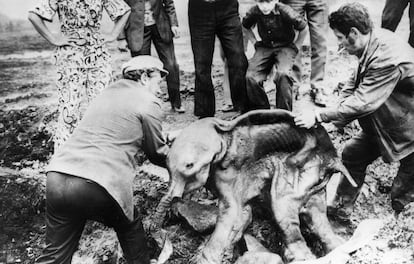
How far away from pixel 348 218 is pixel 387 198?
897 millimetres

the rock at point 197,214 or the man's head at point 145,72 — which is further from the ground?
the man's head at point 145,72

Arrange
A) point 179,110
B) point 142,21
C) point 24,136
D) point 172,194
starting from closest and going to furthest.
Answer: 1. point 172,194
2. point 142,21
3. point 179,110
4. point 24,136

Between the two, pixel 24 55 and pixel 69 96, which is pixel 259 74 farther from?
pixel 24 55

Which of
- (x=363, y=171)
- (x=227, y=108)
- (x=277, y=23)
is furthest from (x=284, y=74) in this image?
(x=363, y=171)

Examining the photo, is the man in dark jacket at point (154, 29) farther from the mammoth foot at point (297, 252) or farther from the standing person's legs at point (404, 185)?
the standing person's legs at point (404, 185)

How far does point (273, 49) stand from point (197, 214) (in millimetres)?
1978

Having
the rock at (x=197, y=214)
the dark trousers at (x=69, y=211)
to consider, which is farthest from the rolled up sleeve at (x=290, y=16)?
the dark trousers at (x=69, y=211)

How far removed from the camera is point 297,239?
450 cm

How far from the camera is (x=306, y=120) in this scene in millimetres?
4539

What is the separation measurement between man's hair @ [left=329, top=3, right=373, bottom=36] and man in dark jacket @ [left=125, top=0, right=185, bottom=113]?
252 cm

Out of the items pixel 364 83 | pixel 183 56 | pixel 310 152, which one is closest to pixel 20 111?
pixel 183 56

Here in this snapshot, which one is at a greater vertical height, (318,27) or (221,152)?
(318,27)

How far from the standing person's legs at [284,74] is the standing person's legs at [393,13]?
1.42 metres

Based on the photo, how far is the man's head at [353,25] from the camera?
13.9 ft
